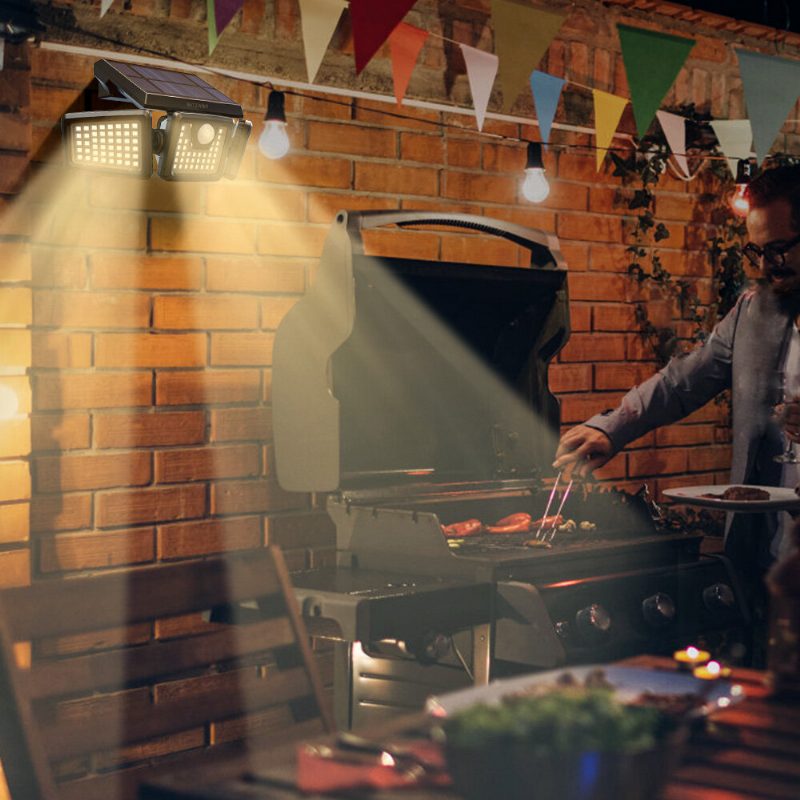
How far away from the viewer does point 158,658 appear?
209cm

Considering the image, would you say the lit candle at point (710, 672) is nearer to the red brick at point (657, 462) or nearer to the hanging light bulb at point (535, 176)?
the hanging light bulb at point (535, 176)

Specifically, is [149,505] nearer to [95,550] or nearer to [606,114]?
[95,550]

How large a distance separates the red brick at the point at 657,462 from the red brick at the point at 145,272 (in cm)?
197

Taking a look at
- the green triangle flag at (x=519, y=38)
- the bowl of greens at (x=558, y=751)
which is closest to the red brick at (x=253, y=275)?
the green triangle flag at (x=519, y=38)

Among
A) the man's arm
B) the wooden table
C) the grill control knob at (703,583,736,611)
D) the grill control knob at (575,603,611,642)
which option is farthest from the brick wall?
the wooden table

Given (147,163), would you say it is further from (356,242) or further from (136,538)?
(136,538)

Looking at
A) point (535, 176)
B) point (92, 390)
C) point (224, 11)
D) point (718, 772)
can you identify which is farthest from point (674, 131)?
point (718, 772)

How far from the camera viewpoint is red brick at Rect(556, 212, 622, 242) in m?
4.52

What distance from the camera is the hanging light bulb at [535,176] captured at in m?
4.04

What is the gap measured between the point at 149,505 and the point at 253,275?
0.77 metres

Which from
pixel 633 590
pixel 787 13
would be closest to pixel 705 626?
pixel 633 590

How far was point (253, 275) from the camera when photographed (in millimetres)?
3756

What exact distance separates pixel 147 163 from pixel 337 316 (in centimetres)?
67

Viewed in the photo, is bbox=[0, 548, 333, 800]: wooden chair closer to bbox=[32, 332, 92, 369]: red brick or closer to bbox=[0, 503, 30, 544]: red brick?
bbox=[0, 503, 30, 544]: red brick
